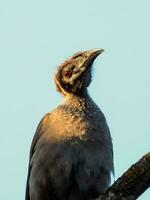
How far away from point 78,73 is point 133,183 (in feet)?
12.1

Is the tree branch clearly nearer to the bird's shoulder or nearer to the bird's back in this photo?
the bird's back

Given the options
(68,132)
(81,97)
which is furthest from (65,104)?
(68,132)

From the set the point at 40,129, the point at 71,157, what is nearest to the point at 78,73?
the point at 40,129

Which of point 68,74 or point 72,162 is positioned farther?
point 68,74

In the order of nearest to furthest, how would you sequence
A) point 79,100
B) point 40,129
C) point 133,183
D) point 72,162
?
point 133,183 < point 72,162 < point 40,129 < point 79,100

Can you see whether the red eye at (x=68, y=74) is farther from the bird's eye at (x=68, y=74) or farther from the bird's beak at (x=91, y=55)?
the bird's beak at (x=91, y=55)

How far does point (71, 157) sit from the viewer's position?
8.02m

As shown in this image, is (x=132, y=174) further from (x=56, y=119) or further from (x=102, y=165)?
(x=56, y=119)

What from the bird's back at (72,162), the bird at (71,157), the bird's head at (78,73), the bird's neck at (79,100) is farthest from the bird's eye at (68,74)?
the bird's back at (72,162)

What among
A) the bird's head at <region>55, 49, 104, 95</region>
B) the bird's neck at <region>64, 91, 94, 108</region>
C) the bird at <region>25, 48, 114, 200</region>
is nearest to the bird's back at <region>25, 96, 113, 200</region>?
the bird at <region>25, 48, 114, 200</region>

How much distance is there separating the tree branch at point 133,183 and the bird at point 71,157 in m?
1.89

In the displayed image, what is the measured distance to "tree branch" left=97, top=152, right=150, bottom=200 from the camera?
5.88m

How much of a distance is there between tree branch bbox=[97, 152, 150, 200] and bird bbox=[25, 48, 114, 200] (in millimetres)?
1887

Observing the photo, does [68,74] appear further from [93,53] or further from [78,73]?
[93,53]
